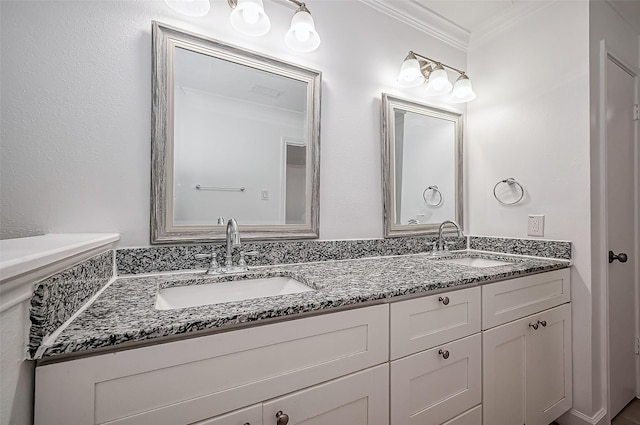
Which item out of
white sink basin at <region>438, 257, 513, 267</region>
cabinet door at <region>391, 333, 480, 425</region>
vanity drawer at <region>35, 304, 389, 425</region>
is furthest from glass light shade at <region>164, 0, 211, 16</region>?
white sink basin at <region>438, 257, 513, 267</region>

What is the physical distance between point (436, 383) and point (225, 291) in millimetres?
815

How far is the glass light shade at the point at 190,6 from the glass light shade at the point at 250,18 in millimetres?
108

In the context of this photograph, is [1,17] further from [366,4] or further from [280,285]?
[366,4]

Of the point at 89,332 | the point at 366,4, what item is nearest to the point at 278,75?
the point at 366,4

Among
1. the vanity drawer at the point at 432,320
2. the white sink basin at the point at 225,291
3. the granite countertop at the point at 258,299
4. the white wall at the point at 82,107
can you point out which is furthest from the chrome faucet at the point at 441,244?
the white wall at the point at 82,107

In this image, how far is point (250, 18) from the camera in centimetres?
118

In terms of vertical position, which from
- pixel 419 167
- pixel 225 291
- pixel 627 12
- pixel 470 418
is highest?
pixel 627 12

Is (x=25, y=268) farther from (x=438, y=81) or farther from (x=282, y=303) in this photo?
(x=438, y=81)

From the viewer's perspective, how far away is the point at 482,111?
195cm

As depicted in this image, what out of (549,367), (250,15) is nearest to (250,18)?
(250,15)

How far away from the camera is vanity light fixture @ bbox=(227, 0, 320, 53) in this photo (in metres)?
1.17

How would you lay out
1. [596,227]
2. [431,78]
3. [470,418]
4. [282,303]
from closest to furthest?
[282,303], [470,418], [596,227], [431,78]

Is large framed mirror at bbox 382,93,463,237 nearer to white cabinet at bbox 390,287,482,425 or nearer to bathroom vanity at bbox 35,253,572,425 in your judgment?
bathroom vanity at bbox 35,253,572,425

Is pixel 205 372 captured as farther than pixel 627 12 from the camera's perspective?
No
